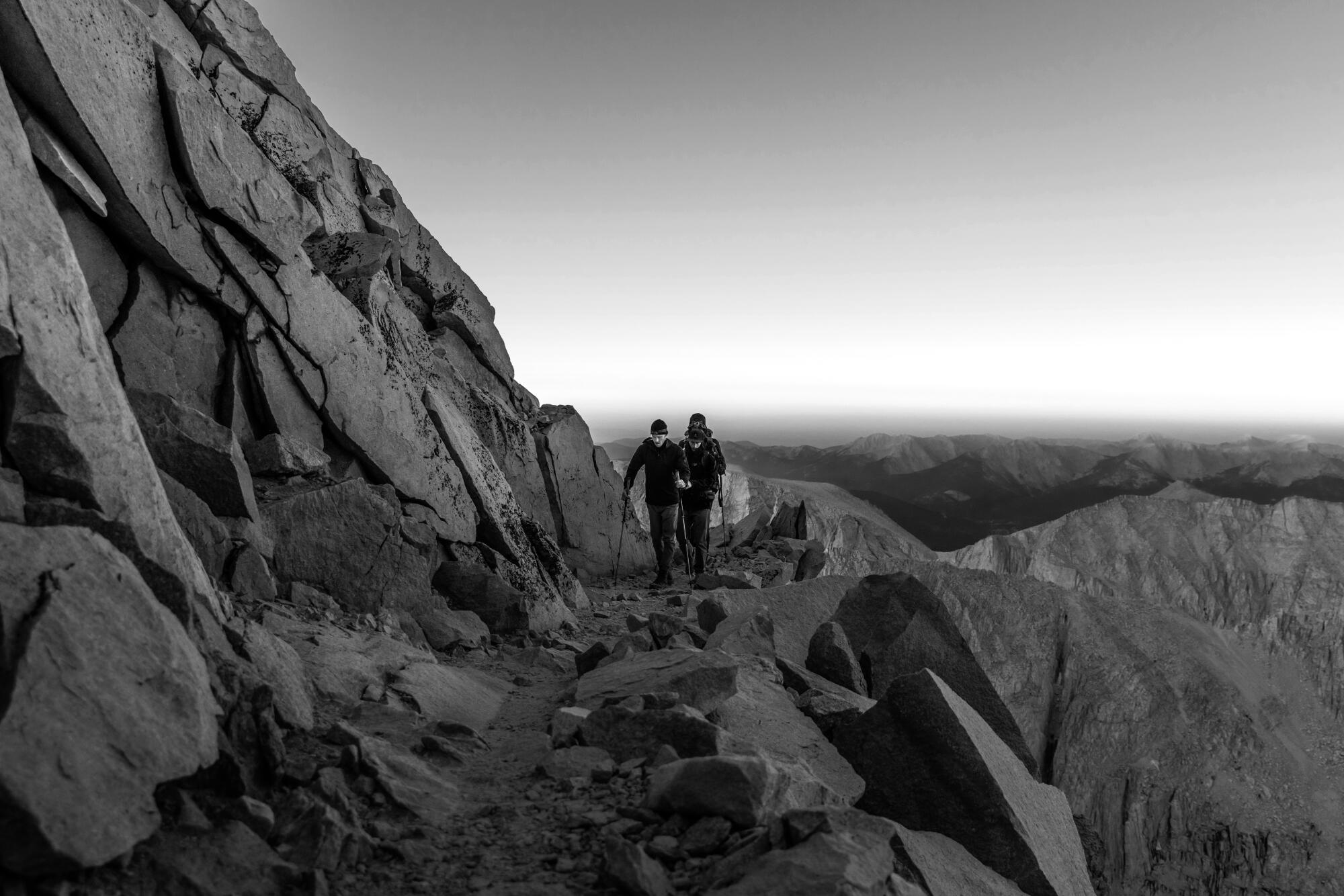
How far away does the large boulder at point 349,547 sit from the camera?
32.8 feet

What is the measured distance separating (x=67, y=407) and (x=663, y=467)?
13437mm

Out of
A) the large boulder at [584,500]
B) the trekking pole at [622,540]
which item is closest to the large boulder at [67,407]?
the large boulder at [584,500]

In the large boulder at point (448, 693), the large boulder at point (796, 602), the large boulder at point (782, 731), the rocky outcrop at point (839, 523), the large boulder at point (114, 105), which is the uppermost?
the large boulder at point (114, 105)

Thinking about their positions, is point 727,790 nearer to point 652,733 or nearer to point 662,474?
point 652,733

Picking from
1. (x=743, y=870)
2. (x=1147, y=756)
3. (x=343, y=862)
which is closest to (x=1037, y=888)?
(x=743, y=870)

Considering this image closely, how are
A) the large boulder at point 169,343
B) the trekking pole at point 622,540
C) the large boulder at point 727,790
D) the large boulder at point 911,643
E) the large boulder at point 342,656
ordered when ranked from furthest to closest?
the trekking pole at point 622,540 < the large boulder at point 911,643 < the large boulder at point 169,343 < the large boulder at point 342,656 < the large boulder at point 727,790

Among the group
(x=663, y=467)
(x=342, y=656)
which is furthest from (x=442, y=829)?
(x=663, y=467)

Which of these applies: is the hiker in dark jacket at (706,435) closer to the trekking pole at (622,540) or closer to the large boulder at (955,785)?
the trekking pole at (622,540)

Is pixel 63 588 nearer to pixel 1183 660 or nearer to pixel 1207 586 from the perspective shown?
pixel 1183 660

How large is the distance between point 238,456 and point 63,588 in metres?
5.58

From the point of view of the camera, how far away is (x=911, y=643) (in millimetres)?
11211

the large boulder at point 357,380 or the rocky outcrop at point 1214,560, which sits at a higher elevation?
the large boulder at point 357,380

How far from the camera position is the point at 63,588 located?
4242 mm

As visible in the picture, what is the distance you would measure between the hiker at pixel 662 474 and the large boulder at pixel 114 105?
10.2 metres
